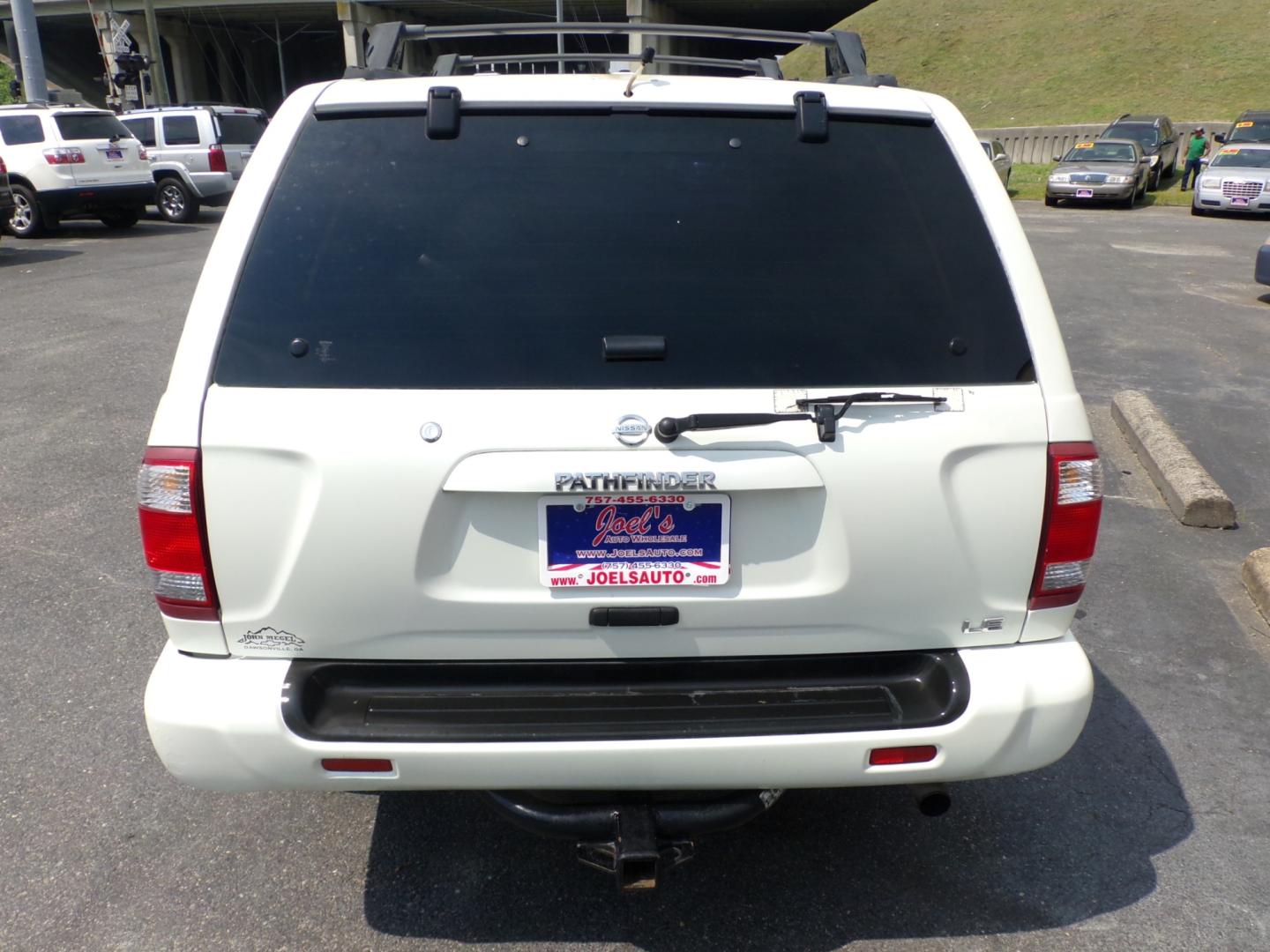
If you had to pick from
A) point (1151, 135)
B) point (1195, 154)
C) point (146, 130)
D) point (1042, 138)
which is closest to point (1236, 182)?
point (1195, 154)

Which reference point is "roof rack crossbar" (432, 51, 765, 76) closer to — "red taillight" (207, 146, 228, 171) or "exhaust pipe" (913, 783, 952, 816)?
"exhaust pipe" (913, 783, 952, 816)

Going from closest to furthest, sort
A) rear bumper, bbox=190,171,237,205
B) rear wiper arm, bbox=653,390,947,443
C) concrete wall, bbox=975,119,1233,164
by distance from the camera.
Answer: rear wiper arm, bbox=653,390,947,443
rear bumper, bbox=190,171,237,205
concrete wall, bbox=975,119,1233,164

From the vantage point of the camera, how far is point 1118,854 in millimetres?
3215

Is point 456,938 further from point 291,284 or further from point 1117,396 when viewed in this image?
point 1117,396

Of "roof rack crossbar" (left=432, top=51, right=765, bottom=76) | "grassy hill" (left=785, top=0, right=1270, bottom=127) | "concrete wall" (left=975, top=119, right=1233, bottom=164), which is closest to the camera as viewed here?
"roof rack crossbar" (left=432, top=51, right=765, bottom=76)

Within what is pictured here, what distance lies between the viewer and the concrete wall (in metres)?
33.8

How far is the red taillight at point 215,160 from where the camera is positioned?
21.2m

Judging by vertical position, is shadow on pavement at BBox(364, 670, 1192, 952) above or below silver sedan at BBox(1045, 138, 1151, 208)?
above

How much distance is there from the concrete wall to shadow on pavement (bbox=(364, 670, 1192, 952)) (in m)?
33.3

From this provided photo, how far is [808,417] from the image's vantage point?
7.98ft

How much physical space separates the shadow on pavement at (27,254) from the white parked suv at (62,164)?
677mm

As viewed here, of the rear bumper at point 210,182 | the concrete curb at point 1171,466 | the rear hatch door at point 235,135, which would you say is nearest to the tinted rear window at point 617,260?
the concrete curb at point 1171,466

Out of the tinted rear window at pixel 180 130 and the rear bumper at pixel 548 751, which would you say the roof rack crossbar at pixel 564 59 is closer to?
the rear bumper at pixel 548 751

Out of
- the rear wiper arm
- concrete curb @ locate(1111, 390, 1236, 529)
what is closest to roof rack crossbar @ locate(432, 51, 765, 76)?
the rear wiper arm
